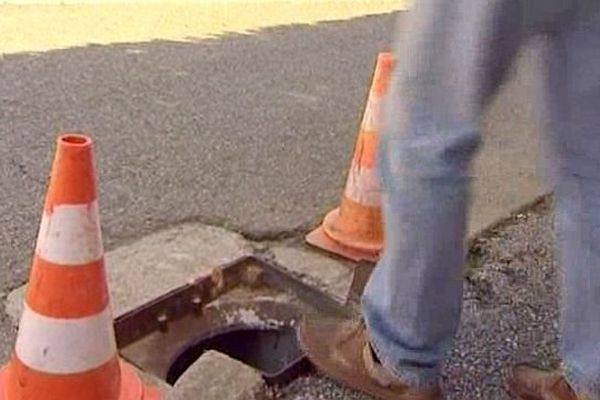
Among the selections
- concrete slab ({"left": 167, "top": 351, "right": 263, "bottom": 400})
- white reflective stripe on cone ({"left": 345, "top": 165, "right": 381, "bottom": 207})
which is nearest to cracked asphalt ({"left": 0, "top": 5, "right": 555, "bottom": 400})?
concrete slab ({"left": 167, "top": 351, "right": 263, "bottom": 400})

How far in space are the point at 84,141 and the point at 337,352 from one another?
2.53ft

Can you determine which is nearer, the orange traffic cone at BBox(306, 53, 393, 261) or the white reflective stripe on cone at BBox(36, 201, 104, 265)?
the white reflective stripe on cone at BBox(36, 201, 104, 265)

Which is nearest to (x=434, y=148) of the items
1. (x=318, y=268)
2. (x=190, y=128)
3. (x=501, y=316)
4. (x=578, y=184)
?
(x=578, y=184)

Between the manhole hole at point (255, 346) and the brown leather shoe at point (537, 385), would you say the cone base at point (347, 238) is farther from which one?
the brown leather shoe at point (537, 385)

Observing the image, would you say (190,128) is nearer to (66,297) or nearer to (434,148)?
(66,297)

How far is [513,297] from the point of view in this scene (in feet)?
10.7

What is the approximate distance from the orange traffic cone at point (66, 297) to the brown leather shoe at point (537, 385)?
0.97 metres

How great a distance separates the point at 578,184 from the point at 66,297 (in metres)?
1.07

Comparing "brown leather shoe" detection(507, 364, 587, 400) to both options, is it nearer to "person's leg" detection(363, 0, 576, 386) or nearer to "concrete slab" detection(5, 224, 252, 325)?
"person's leg" detection(363, 0, 576, 386)

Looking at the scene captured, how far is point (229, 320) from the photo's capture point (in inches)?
124

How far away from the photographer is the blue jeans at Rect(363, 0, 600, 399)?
222 centimetres

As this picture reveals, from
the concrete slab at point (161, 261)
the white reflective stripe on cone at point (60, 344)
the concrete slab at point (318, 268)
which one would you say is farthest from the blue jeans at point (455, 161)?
the concrete slab at point (161, 261)

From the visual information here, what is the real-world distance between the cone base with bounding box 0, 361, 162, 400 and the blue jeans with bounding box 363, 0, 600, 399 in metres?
0.50

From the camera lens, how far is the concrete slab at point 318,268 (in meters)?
3.27
